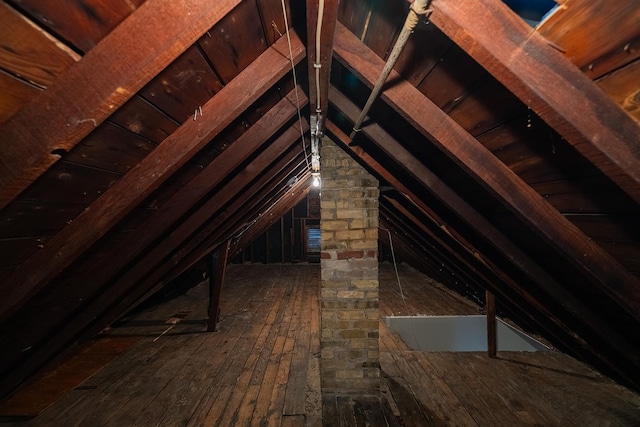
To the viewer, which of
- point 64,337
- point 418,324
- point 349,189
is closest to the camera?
point 64,337

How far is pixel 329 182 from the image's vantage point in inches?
94.8

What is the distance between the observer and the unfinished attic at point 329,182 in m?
0.70

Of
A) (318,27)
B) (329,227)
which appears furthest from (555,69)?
(329,227)

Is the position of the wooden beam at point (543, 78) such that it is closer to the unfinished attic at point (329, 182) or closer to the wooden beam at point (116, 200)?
the unfinished attic at point (329, 182)

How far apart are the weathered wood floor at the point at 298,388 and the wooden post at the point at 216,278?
220mm

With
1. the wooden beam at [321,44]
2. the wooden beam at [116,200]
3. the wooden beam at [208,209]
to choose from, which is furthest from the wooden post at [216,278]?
the wooden beam at [321,44]

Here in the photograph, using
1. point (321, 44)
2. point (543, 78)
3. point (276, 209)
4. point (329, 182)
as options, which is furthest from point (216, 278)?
point (543, 78)

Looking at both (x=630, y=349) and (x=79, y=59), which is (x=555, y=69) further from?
(x=630, y=349)

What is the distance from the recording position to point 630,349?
1792 mm

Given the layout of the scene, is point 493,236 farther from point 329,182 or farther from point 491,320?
point 491,320

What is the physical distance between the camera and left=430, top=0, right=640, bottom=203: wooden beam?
69 cm

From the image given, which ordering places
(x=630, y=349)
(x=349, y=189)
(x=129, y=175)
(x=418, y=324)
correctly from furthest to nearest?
(x=418, y=324) < (x=349, y=189) < (x=630, y=349) < (x=129, y=175)

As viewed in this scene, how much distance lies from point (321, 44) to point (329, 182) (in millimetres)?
1536

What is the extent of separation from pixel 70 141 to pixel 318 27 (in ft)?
2.68
